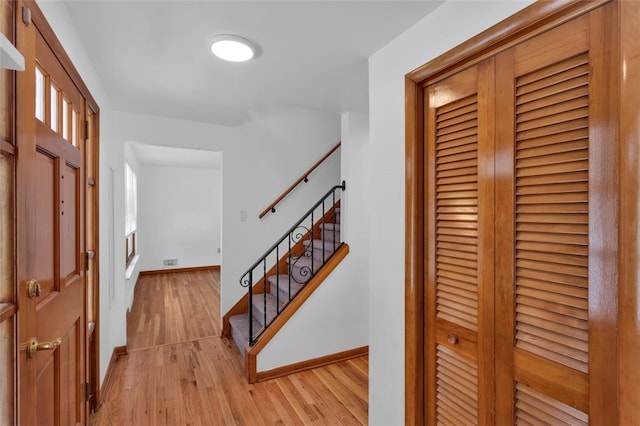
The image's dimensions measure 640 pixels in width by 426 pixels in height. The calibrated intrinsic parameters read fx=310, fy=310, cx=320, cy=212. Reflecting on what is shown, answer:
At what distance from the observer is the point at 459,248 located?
54.2 inches

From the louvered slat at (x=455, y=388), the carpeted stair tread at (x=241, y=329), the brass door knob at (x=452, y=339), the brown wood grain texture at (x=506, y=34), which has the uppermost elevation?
the brown wood grain texture at (x=506, y=34)

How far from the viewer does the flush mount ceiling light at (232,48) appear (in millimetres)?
1662

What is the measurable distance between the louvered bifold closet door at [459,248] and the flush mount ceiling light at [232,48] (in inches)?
40.7

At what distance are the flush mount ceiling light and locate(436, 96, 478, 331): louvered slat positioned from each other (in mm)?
1103

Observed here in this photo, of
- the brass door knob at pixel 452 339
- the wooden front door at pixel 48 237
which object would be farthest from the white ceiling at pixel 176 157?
the brass door knob at pixel 452 339

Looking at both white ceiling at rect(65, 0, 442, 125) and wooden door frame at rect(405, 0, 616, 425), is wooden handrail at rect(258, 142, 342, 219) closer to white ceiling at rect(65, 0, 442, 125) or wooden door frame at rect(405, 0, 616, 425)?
white ceiling at rect(65, 0, 442, 125)

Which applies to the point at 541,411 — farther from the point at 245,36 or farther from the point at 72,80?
the point at 72,80

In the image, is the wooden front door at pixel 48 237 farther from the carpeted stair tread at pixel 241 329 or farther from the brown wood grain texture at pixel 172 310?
the brown wood grain texture at pixel 172 310

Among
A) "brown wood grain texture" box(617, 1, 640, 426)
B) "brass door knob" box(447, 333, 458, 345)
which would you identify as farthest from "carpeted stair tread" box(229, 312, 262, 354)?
"brown wood grain texture" box(617, 1, 640, 426)

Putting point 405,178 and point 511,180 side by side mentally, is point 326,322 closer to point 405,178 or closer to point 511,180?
point 405,178

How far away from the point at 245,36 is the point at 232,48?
0.14 metres

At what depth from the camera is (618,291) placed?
2.84 feet

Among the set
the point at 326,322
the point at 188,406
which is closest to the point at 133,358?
the point at 188,406

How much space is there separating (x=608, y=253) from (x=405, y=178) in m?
0.86
